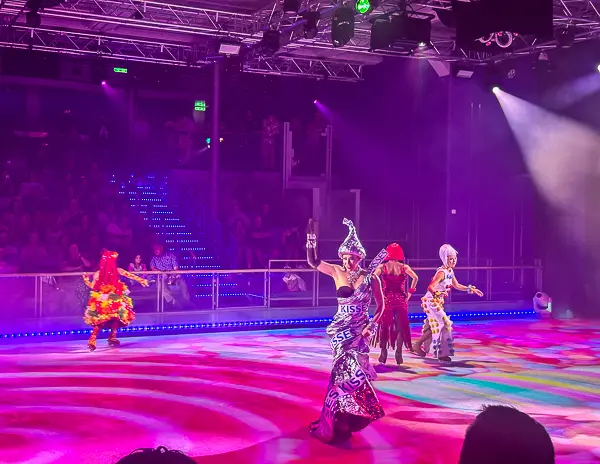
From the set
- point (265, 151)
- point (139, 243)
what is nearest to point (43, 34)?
point (139, 243)

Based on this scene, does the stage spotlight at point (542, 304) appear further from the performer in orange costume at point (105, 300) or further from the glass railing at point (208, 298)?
the performer in orange costume at point (105, 300)

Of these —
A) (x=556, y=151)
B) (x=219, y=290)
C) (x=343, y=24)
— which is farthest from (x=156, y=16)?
(x=556, y=151)

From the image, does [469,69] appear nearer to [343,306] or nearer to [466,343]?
[466,343]

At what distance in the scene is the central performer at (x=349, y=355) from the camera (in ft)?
23.5

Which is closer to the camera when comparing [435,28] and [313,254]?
[313,254]

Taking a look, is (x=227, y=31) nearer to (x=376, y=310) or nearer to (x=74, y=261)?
(x=74, y=261)

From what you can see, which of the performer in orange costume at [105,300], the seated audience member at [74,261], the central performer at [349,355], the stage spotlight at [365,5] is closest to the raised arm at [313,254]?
the central performer at [349,355]

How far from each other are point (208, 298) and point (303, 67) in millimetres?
9283

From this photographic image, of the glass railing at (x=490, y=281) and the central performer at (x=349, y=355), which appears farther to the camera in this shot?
the glass railing at (x=490, y=281)

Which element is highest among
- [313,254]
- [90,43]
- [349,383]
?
[90,43]

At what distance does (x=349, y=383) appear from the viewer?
723 centimetres

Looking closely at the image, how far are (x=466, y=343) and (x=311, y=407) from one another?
18.8ft

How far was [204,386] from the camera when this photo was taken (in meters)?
9.76

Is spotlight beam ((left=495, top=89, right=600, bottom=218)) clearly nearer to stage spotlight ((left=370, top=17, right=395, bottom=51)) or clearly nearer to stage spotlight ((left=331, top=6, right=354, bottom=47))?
stage spotlight ((left=370, top=17, right=395, bottom=51))
